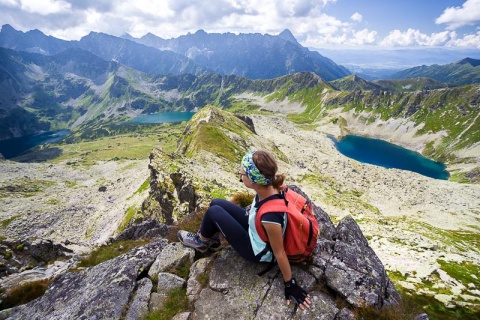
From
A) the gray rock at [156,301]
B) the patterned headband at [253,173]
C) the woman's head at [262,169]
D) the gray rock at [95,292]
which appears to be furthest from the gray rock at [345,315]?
the gray rock at [95,292]

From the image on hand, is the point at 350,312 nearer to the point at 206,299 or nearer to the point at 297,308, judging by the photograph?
the point at 297,308

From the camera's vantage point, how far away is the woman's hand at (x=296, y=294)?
26.9 feet

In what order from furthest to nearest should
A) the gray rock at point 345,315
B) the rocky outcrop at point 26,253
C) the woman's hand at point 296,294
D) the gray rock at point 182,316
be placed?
the rocky outcrop at point 26,253
the gray rock at point 182,316
the woman's hand at point 296,294
the gray rock at point 345,315

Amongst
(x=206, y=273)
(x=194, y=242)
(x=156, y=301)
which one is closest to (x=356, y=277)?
(x=206, y=273)

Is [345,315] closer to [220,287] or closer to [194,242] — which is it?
[220,287]

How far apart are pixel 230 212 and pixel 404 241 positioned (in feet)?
126

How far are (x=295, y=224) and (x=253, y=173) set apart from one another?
205 cm

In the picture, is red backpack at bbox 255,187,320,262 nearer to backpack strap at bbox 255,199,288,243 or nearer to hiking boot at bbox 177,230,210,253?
backpack strap at bbox 255,199,288,243

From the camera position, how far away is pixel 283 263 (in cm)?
779

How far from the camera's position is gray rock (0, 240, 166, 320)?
10070 millimetres

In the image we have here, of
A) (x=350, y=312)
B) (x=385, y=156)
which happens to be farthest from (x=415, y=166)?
(x=350, y=312)

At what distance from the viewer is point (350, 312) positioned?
7.94 meters

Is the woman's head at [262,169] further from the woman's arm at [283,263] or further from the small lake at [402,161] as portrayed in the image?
the small lake at [402,161]

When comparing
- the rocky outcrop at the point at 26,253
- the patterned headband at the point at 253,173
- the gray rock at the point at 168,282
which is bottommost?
the rocky outcrop at the point at 26,253
